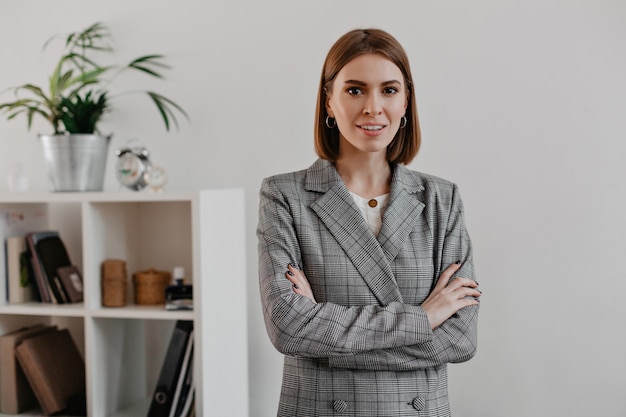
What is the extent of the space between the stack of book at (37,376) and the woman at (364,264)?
3.92 ft

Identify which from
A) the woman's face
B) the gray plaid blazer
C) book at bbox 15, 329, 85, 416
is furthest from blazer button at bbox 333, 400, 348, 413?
book at bbox 15, 329, 85, 416

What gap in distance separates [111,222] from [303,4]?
0.98 metres

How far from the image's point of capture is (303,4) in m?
2.56

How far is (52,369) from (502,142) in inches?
66.1

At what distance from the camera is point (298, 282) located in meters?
1.64

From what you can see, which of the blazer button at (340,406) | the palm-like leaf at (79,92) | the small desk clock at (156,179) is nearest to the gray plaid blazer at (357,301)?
the blazer button at (340,406)

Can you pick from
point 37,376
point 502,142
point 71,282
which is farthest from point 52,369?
point 502,142

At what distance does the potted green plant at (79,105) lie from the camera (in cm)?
253

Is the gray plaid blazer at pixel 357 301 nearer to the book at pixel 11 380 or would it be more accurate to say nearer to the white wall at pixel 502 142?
the white wall at pixel 502 142

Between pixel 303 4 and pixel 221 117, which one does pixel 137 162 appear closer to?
pixel 221 117

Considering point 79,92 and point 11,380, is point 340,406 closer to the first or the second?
point 11,380

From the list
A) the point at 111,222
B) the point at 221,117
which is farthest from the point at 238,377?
the point at 221,117

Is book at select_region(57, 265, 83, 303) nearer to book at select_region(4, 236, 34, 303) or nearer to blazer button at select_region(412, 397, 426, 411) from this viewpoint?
book at select_region(4, 236, 34, 303)

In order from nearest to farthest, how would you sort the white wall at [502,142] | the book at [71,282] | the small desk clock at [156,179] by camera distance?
the white wall at [502,142], the small desk clock at [156,179], the book at [71,282]
